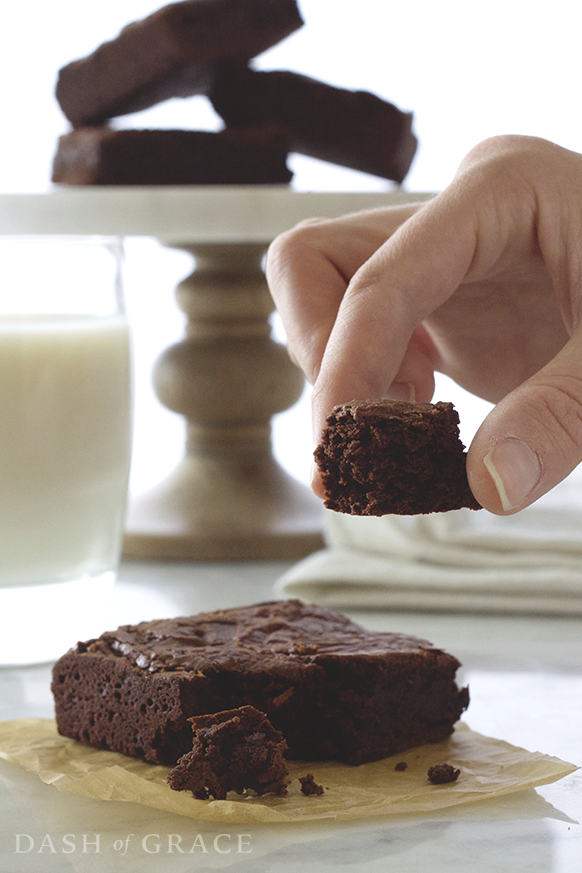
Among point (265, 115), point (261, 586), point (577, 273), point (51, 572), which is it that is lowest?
point (261, 586)

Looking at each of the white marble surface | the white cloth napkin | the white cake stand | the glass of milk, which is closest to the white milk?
the glass of milk

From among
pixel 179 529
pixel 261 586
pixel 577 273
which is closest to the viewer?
pixel 577 273

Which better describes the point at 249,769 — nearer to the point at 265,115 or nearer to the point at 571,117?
the point at 265,115

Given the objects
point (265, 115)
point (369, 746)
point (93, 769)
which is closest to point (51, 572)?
point (93, 769)

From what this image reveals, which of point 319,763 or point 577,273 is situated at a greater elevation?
point 577,273

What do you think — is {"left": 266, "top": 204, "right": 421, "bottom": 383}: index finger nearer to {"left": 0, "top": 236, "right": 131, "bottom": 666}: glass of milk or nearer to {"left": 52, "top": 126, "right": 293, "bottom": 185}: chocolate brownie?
{"left": 0, "top": 236, "right": 131, "bottom": 666}: glass of milk

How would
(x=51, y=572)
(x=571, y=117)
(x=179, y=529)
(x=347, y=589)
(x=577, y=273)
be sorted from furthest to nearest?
(x=571, y=117) < (x=179, y=529) < (x=347, y=589) < (x=51, y=572) < (x=577, y=273)

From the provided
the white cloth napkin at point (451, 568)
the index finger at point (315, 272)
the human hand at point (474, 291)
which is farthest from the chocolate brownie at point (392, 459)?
the white cloth napkin at point (451, 568)
